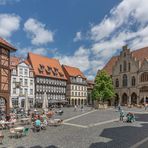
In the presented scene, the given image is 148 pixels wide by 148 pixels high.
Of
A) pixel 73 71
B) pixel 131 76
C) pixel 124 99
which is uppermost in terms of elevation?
pixel 73 71

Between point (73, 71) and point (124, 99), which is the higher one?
point (73, 71)

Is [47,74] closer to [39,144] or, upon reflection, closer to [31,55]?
[31,55]

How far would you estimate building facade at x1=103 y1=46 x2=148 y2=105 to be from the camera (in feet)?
194

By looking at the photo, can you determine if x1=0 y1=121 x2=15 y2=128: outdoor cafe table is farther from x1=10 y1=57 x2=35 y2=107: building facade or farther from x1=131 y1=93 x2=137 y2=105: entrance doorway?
x1=131 y1=93 x2=137 y2=105: entrance doorway

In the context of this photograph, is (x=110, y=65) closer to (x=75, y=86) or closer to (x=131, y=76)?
(x=131, y=76)

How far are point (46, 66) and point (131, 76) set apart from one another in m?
24.4

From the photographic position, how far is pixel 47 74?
65.6m

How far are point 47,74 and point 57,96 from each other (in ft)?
24.5

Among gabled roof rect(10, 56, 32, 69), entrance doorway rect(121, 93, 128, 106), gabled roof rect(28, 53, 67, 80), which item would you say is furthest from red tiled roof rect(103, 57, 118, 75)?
gabled roof rect(10, 56, 32, 69)

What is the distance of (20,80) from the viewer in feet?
185

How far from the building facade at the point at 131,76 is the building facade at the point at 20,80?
81.9ft

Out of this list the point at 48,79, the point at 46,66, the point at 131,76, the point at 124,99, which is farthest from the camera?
the point at 46,66

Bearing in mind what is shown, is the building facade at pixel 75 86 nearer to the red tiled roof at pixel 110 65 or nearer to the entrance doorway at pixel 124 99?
the red tiled roof at pixel 110 65

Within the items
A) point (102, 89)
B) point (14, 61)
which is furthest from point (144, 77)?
point (14, 61)
